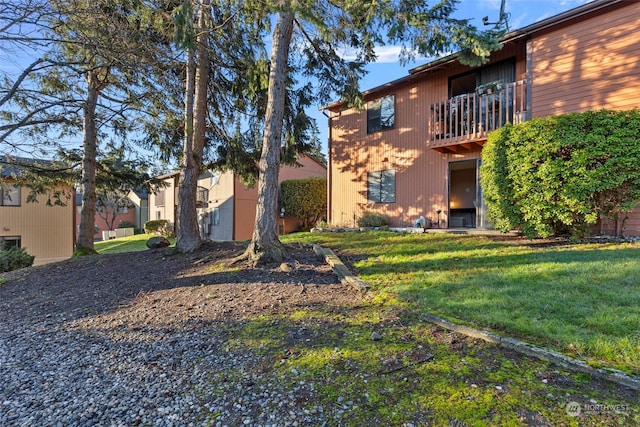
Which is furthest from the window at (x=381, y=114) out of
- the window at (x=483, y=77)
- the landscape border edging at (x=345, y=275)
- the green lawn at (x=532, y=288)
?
the landscape border edging at (x=345, y=275)

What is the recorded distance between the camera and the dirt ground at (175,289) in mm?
4137

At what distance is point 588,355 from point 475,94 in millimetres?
8356

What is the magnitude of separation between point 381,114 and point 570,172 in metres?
7.04

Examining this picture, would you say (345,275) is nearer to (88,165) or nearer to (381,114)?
(381,114)

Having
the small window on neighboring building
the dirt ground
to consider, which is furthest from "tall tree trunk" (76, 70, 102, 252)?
the small window on neighboring building

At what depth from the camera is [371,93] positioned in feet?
39.3

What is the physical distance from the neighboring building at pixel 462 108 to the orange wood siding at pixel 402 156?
35mm

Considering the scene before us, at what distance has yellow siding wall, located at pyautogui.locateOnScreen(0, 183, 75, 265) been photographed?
15.0m

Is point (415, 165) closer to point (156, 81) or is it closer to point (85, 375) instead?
point (156, 81)

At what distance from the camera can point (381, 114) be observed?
39.5 feet

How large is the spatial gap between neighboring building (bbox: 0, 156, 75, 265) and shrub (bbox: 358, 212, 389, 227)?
43.4ft

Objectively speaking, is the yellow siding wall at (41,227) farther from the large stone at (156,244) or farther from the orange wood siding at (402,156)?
the orange wood siding at (402,156)

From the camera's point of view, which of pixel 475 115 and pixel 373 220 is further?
pixel 373 220

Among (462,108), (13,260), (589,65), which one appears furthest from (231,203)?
(589,65)
